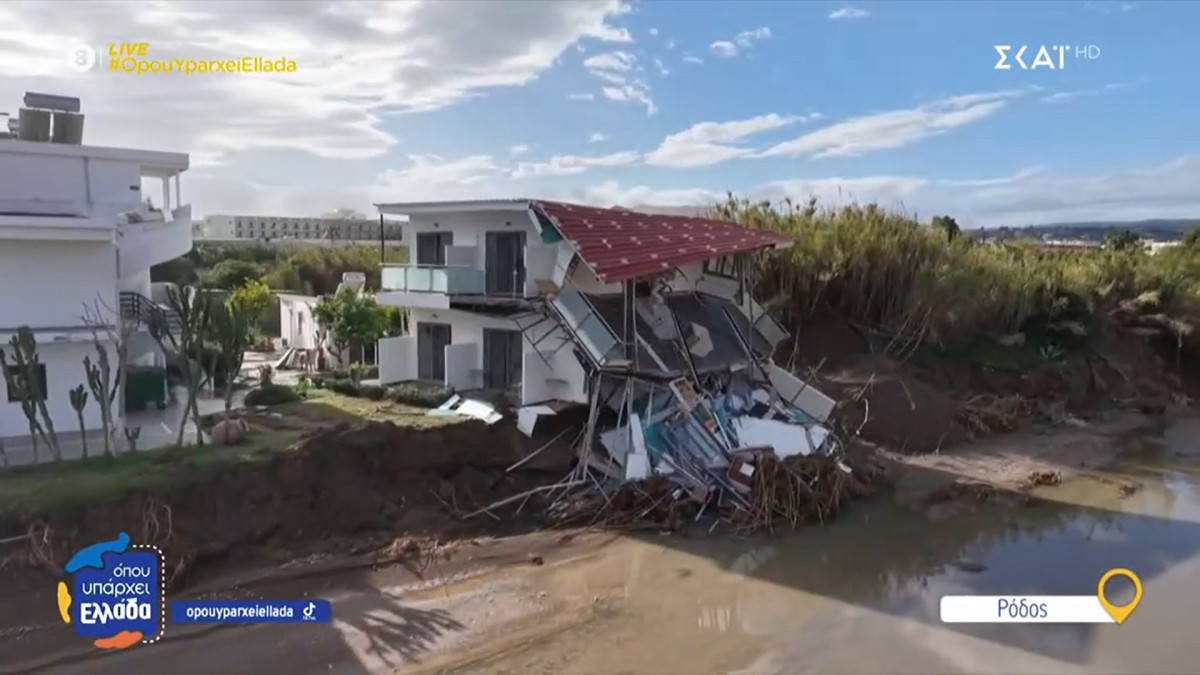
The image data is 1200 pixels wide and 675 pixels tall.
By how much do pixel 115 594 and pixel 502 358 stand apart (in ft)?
35.7

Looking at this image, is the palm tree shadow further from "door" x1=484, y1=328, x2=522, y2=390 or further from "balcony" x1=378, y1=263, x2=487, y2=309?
"balcony" x1=378, y1=263, x2=487, y2=309

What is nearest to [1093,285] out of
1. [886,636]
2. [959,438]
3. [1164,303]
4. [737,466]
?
[1164,303]

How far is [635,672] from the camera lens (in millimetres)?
11289

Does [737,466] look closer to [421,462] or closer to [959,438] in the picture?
[421,462]

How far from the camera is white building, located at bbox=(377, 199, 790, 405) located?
62.9 ft

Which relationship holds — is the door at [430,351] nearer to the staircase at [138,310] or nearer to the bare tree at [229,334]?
the staircase at [138,310]

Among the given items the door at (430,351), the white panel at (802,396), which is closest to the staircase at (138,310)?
the door at (430,351)

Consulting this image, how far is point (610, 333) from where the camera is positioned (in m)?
18.8

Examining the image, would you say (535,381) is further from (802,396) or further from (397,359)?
(802,396)

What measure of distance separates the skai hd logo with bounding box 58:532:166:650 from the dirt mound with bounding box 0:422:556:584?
0.25 metres

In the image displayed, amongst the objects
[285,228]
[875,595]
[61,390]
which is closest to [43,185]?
[61,390]

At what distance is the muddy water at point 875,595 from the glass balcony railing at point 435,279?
8596 mm

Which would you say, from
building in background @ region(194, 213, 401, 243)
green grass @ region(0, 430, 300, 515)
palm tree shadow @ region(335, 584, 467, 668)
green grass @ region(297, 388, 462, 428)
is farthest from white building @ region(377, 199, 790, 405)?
building in background @ region(194, 213, 401, 243)

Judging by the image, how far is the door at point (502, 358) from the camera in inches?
851
